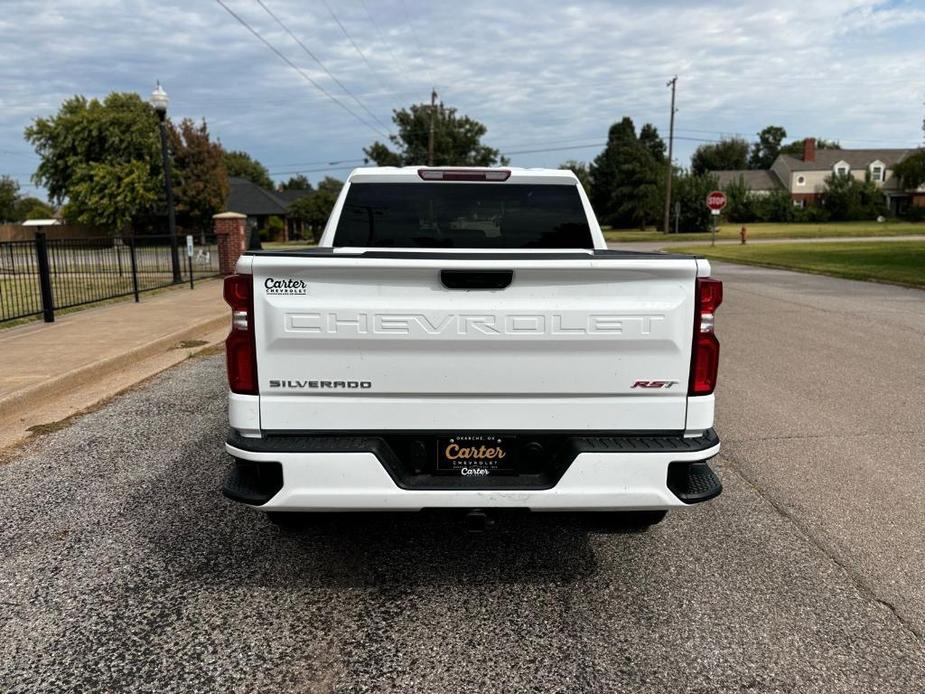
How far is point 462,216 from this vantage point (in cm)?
Result: 495

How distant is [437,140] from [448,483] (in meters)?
69.2

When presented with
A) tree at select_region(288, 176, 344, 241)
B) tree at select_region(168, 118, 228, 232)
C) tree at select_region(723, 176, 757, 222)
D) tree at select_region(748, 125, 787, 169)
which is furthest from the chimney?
tree at select_region(168, 118, 228, 232)

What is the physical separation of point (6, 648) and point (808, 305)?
47.0 ft

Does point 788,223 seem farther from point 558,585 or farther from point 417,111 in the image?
point 558,585

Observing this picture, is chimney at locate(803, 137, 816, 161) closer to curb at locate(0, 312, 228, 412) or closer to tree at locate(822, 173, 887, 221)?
tree at locate(822, 173, 887, 221)

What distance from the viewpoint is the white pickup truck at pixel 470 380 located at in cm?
301

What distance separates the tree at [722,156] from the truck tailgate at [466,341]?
113667mm

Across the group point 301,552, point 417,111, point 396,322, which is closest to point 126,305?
point 301,552

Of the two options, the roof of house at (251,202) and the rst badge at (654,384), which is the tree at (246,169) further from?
the rst badge at (654,384)

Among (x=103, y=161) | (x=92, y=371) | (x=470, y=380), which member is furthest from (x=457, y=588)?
(x=103, y=161)

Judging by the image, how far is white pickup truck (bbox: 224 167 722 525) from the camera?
3014 millimetres

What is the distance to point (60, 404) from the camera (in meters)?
6.98

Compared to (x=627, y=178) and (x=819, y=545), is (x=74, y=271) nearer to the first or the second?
(x=819, y=545)

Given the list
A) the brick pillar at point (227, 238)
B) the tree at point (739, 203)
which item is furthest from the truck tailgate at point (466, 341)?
the tree at point (739, 203)
